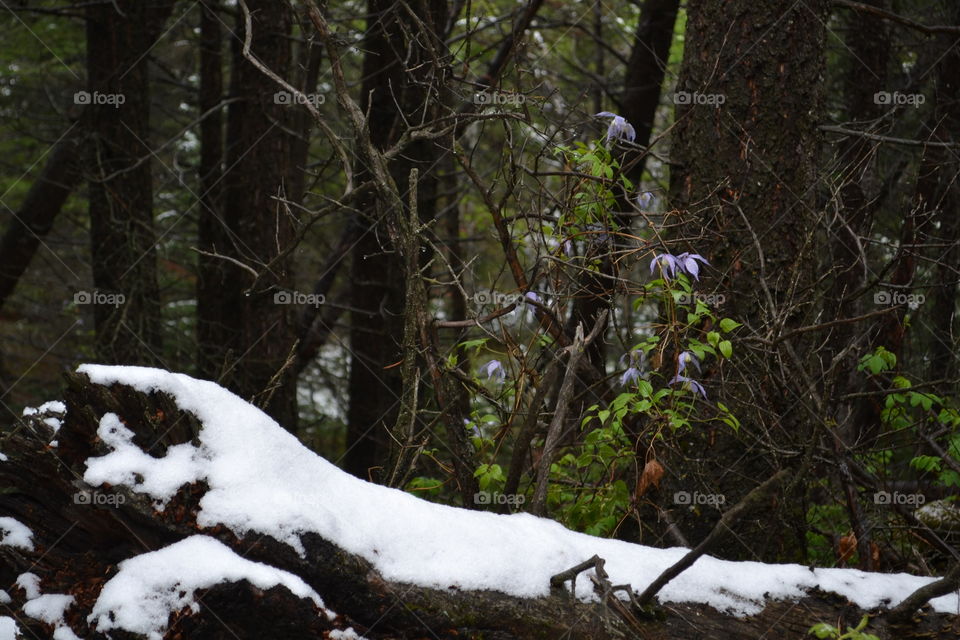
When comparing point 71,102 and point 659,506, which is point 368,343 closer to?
point 71,102

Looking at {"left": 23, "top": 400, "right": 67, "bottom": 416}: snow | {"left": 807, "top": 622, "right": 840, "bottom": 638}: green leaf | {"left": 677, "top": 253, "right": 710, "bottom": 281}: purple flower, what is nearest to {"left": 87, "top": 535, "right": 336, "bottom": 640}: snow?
{"left": 23, "top": 400, "right": 67, "bottom": 416}: snow

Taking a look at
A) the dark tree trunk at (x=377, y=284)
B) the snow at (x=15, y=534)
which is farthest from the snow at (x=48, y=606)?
the dark tree trunk at (x=377, y=284)

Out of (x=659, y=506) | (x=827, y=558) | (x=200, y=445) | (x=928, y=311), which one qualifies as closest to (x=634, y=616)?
(x=659, y=506)

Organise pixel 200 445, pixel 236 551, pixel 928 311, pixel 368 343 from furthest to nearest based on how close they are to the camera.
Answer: pixel 368 343, pixel 928 311, pixel 200 445, pixel 236 551

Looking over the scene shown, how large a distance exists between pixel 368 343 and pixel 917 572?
6.50 meters

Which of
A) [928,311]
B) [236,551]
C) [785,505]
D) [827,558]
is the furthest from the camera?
[928,311]

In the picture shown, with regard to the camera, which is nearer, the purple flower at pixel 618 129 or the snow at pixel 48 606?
the snow at pixel 48 606

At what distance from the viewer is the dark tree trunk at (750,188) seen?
404 centimetres

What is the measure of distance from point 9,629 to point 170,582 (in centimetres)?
55

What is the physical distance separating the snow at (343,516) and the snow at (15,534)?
332mm

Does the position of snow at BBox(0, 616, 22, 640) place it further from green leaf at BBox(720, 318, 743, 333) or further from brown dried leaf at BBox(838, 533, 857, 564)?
brown dried leaf at BBox(838, 533, 857, 564)

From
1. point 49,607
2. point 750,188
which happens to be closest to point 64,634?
point 49,607

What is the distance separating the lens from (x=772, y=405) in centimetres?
403

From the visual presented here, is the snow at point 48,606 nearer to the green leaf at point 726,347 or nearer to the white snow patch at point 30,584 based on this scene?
the white snow patch at point 30,584
